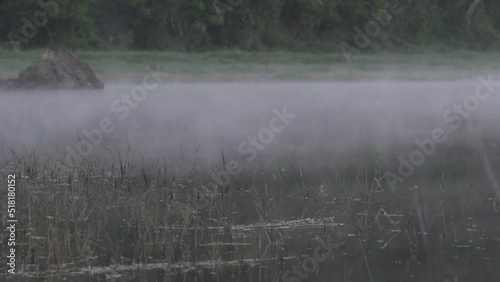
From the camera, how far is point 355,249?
7.84 meters

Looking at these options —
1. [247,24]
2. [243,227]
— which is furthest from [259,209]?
[247,24]

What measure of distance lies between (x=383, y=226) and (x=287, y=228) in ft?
2.38

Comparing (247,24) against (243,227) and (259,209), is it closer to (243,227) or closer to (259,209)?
(259,209)

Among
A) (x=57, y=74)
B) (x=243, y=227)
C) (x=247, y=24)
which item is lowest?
(x=243, y=227)

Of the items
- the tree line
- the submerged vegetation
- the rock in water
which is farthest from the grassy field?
the submerged vegetation

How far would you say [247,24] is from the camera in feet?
106

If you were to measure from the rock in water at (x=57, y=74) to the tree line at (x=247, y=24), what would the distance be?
4.64m

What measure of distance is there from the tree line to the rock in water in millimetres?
4636

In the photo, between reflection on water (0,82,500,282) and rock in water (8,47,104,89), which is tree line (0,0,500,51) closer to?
rock in water (8,47,104,89)

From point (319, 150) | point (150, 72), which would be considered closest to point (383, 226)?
point (319, 150)

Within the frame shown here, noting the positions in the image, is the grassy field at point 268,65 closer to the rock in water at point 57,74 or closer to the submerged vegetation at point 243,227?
the rock in water at point 57,74

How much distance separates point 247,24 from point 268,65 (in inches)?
141

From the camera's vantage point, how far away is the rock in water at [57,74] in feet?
72.0

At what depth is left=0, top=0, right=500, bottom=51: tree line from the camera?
28.1 meters
